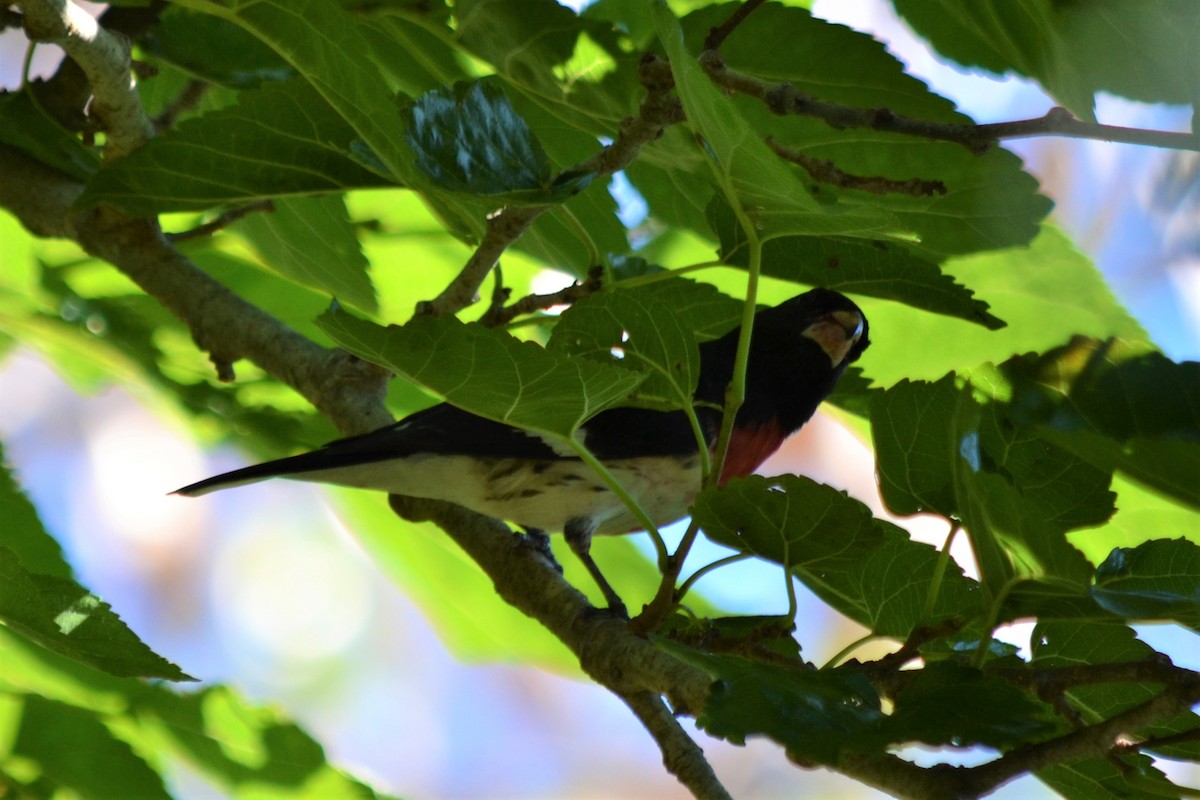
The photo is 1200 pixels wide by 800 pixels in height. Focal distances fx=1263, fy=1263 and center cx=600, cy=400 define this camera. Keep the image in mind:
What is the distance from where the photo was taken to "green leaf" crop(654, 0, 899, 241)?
0.95 metres

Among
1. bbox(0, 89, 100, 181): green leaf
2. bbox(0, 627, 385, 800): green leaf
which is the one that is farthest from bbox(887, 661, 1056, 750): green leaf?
bbox(0, 89, 100, 181): green leaf

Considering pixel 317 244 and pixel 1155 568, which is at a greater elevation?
pixel 317 244

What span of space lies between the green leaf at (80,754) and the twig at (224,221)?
66 centimetres

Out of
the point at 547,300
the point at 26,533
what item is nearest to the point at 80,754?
the point at 26,533

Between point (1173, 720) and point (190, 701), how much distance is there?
3.55 feet

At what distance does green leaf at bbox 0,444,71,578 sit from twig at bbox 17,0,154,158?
42cm

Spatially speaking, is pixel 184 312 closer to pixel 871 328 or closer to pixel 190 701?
pixel 190 701

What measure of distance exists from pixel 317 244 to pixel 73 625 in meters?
0.77

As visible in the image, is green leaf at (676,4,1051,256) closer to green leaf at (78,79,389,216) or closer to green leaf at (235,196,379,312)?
green leaf at (78,79,389,216)

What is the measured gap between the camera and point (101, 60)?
143 centimetres

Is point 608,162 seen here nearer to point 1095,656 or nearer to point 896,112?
point 896,112

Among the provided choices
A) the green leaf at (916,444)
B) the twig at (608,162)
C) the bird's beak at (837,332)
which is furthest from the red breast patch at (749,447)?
the green leaf at (916,444)

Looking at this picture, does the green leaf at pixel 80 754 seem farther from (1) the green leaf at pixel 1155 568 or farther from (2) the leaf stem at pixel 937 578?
(1) the green leaf at pixel 1155 568

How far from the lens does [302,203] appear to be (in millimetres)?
1679
